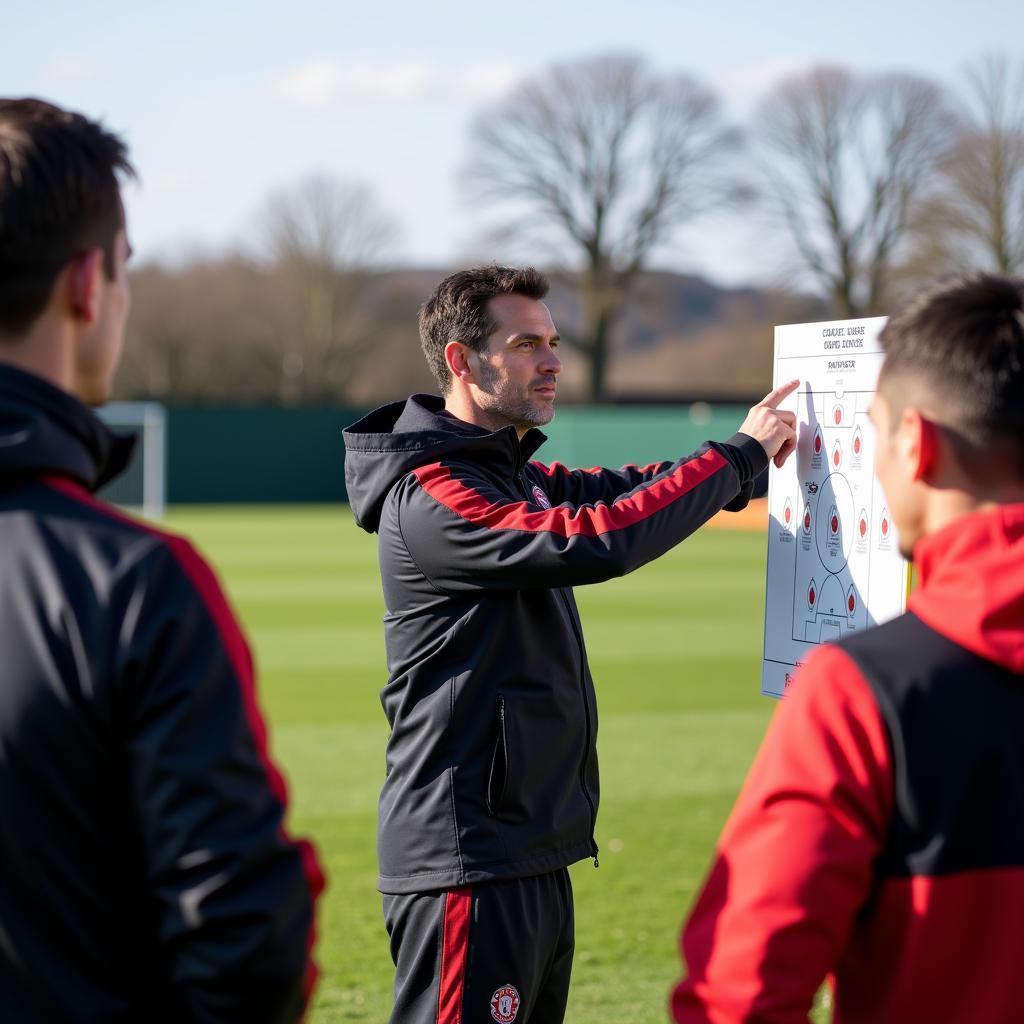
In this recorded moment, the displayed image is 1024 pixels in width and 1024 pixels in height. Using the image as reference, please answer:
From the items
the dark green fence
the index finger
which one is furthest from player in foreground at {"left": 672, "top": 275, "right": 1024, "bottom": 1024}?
the dark green fence

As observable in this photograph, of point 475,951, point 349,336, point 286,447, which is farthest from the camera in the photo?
point 349,336

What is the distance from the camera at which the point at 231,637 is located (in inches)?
71.6

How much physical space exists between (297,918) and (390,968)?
3.85 meters

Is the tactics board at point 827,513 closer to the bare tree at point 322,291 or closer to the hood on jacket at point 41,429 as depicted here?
the hood on jacket at point 41,429

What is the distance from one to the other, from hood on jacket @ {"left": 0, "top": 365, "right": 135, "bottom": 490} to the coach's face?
2.07 metres

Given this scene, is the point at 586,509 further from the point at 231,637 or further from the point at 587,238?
the point at 587,238

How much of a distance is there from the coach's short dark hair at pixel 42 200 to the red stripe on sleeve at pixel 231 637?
0.25 meters

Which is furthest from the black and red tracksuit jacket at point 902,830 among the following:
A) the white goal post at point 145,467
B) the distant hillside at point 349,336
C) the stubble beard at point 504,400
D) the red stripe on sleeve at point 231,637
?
the distant hillside at point 349,336

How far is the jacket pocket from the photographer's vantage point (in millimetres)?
3402

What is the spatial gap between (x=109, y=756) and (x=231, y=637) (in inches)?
8.2

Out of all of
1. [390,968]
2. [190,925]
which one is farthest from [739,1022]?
[390,968]

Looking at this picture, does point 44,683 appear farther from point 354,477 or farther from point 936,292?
point 354,477

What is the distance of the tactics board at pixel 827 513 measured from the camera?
3277mm

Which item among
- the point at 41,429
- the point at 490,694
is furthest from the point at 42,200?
the point at 490,694
